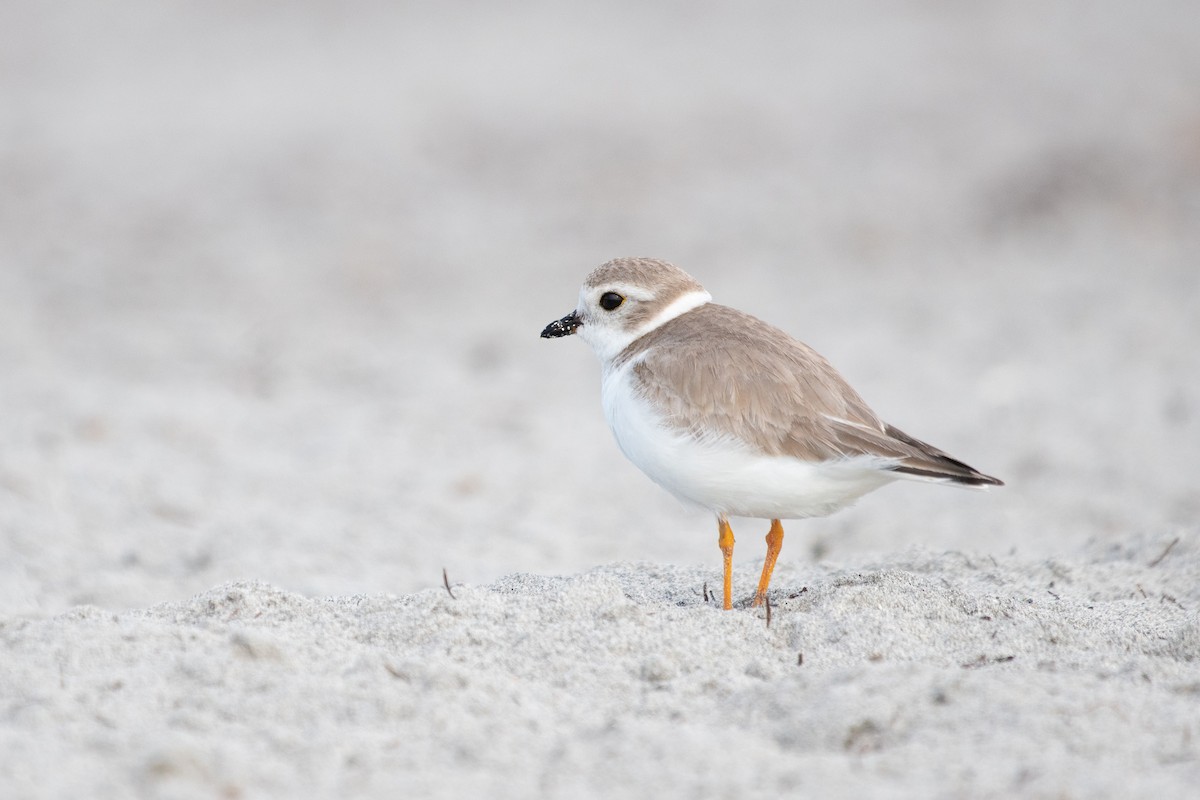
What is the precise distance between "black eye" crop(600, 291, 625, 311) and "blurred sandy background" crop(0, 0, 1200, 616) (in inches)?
62.7

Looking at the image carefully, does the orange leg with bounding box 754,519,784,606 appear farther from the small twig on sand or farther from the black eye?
the small twig on sand

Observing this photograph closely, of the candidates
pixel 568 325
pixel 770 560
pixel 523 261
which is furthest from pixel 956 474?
pixel 523 261

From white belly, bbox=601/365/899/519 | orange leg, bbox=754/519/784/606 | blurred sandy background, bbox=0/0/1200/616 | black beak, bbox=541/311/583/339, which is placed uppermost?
blurred sandy background, bbox=0/0/1200/616

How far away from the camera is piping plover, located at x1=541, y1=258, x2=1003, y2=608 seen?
4070 mm

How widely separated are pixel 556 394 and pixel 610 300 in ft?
13.6

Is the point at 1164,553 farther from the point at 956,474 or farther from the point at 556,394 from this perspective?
the point at 556,394

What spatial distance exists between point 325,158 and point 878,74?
6.35 m

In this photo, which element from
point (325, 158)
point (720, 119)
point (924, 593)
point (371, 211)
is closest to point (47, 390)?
point (371, 211)

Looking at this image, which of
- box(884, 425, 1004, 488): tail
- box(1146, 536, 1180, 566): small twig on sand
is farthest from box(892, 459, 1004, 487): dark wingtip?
box(1146, 536, 1180, 566): small twig on sand

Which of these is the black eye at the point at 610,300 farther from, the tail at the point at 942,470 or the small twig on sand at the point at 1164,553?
the small twig on sand at the point at 1164,553

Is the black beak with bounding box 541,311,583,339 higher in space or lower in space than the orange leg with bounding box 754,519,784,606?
higher

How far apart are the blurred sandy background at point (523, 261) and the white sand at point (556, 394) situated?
1.9 inches

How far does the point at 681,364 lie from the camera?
4336mm

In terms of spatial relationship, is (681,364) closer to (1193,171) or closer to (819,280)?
(819,280)
